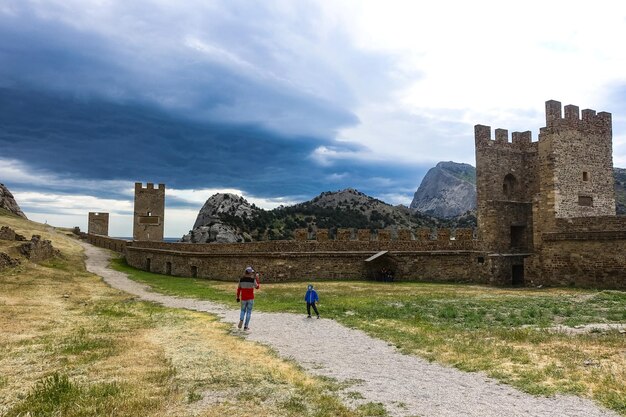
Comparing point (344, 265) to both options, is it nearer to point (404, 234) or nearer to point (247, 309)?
point (404, 234)

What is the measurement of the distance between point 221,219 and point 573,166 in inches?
1242

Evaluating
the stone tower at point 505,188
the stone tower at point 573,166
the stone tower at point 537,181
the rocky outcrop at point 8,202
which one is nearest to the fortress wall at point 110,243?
the rocky outcrop at point 8,202

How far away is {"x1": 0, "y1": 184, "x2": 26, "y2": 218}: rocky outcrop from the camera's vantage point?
66906 millimetres

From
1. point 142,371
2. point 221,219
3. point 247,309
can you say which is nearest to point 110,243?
point 221,219

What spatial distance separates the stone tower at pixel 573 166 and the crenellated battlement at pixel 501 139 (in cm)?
309

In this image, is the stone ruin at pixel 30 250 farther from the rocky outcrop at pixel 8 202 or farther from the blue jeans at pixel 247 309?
the rocky outcrop at pixel 8 202

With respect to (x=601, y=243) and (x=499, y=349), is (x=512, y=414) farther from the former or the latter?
(x=601, y=243)

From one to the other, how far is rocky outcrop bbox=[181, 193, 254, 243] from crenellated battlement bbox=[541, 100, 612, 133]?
2775 cm

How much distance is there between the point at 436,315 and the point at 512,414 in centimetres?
887

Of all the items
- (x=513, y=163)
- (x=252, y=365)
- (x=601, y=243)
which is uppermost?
(x=513, y=163)

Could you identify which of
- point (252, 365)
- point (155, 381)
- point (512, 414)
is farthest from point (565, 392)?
point (155, 381)

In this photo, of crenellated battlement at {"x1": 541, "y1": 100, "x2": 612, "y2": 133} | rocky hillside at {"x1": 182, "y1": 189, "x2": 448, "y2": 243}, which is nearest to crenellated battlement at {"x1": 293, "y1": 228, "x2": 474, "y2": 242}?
crenellated battlement at {"x1": 541, "y1": 100, "x2": 612, "y2": 133}

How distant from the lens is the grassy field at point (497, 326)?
7.71 metres

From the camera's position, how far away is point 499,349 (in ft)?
31.7
